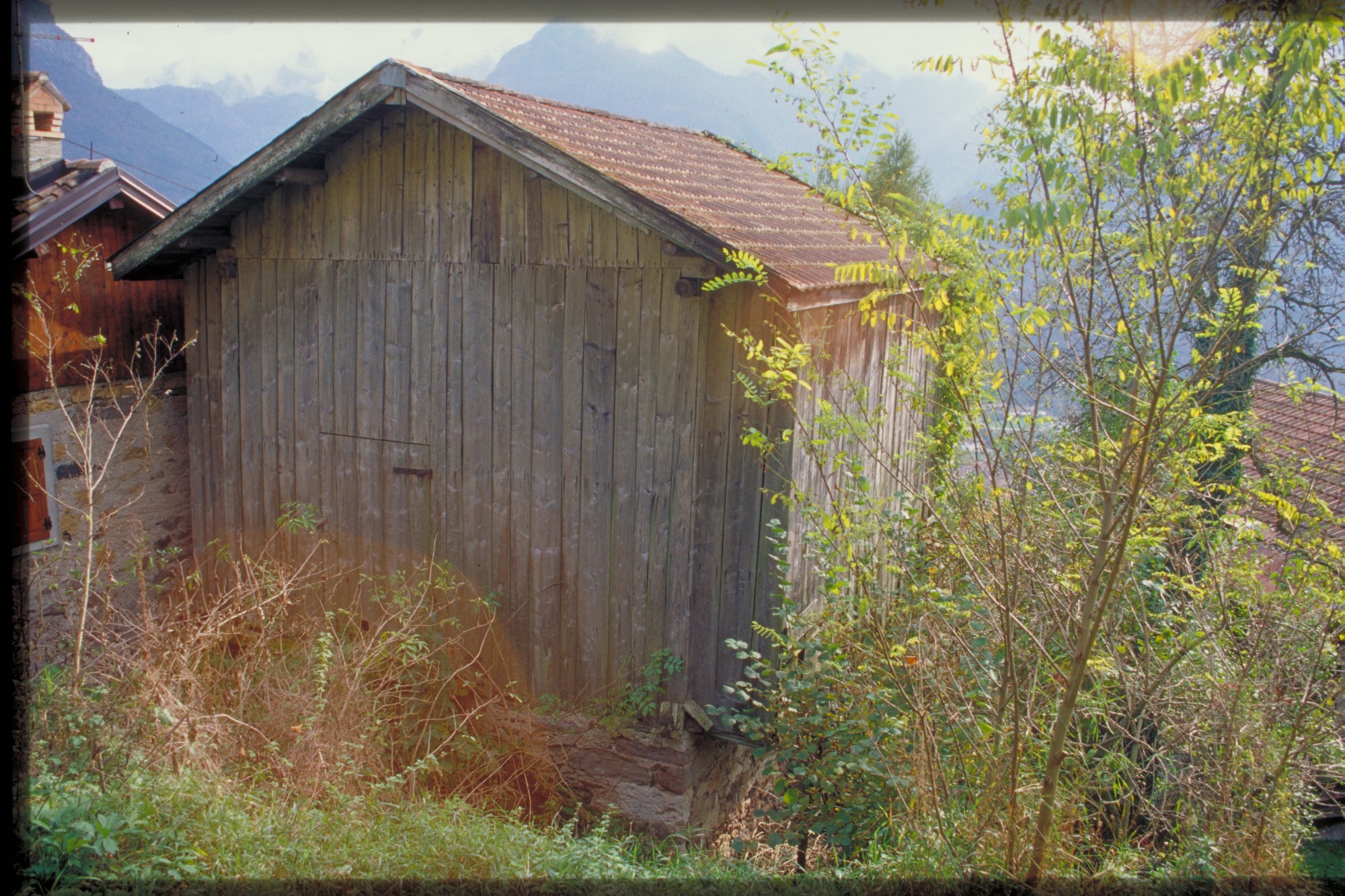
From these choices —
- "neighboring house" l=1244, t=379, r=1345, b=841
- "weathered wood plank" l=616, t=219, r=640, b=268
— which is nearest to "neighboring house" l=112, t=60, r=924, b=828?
"weathered wood plank" l=616, t=219, r=640, b=268

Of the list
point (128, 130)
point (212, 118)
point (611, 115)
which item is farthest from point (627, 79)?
point (611, 115)

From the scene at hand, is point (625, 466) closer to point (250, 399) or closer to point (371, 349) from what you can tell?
point (371, 349)

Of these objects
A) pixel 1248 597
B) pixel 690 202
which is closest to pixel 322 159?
pixel 690 202

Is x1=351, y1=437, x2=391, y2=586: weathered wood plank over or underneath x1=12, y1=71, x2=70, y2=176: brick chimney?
underneath

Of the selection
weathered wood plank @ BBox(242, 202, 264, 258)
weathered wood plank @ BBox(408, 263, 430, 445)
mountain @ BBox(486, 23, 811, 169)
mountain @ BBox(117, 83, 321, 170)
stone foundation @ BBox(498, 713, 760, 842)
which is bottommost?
stone foundation @ BBox(498, 713, 760, 842)

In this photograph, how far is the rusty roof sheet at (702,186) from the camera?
5285mm

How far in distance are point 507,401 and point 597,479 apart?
89 centimetres

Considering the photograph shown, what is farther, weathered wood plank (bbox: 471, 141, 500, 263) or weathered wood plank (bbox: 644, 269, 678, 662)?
weathered wood plank (bbox: 471, 141, 500, 263)

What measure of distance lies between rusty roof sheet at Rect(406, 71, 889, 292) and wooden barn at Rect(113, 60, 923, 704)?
0.15 ft

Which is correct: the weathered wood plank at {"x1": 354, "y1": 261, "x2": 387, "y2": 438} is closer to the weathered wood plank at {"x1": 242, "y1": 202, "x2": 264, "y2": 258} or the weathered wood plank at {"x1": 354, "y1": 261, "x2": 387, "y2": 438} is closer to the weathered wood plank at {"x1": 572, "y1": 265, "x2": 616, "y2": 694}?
the weathered wood plank at {"x1": 242, "y1": 202, "x2": 264, "y2": 258}

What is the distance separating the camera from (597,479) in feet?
19.1

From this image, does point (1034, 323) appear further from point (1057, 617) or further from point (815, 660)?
point (815, 660)

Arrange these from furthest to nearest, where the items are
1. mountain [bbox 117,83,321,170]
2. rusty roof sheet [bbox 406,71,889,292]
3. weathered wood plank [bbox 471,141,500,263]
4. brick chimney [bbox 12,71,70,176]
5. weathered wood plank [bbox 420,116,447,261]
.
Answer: mountain [bbox 117,83,321,170] < brick chimney [bbox 12,71,70,176] < weathered wood plank [bbox 420,116,447,261] < weathered wood plank [bbox 471,141,500,263] < rusty roof sheet [bbox 406,71,889,292]

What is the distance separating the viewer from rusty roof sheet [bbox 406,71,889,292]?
17.3ft
